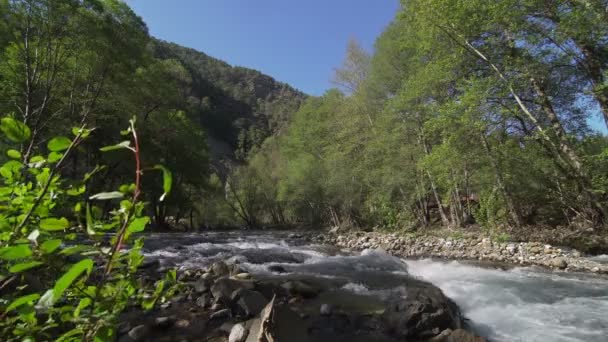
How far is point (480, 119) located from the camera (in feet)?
29.5

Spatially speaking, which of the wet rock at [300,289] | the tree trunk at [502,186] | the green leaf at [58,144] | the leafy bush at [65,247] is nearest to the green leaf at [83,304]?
the leafy bush at [65,247]

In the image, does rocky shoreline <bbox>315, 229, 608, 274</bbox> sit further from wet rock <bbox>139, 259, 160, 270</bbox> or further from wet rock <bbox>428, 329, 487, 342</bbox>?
wet rock <bbox>139, 259, 160, 270</bbox>

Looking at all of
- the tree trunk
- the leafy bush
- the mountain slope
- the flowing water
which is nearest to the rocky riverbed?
the flowing water

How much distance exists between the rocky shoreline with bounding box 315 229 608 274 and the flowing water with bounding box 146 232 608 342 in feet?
2.65

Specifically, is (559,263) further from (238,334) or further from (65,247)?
(65,247)

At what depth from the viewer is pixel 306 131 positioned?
3200 centimetres

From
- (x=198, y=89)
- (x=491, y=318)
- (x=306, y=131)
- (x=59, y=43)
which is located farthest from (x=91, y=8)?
(x=198, y=89)

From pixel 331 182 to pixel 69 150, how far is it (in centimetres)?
2117

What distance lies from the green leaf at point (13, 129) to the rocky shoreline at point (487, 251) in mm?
11172

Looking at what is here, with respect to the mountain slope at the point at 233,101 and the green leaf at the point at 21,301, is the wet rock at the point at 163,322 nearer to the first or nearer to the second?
the green leaf at the point at 21,301

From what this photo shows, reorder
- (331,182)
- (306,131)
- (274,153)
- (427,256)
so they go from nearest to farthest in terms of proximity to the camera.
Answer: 1. (427,256)
2. (331,182)
3. (306,131)
4. (274,153)

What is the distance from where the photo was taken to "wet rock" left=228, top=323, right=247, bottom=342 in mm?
4258

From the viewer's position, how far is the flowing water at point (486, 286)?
5.04 metres

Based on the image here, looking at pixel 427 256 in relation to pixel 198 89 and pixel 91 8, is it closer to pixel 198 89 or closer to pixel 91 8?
pixel 91 8
